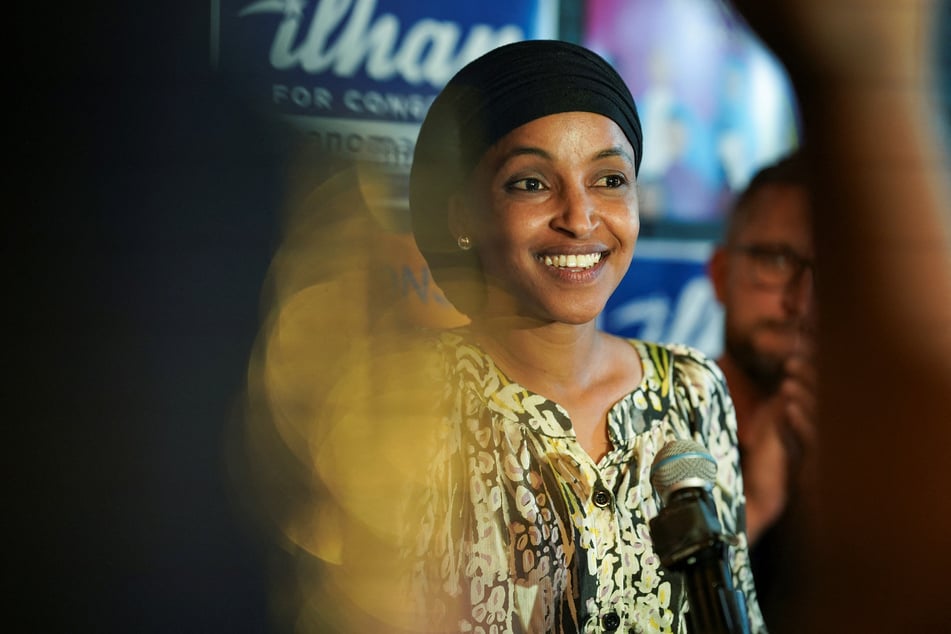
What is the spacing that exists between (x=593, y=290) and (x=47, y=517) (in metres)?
1.59

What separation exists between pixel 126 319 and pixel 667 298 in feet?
5.78

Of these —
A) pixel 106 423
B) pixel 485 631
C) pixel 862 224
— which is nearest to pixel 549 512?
pixel 485 631

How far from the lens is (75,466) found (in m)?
2.41

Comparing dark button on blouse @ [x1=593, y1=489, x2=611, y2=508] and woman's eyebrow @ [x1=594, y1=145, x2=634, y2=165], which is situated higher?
woman's eyebrow @ [x1=594, y1=145, x2=634, y2=165]

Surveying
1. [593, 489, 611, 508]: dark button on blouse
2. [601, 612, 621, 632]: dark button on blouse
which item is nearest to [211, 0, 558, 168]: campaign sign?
[593, 489, 611, 508]: dark button on blouse

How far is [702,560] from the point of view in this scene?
1.19 meters

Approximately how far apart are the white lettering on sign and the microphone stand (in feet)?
6.36

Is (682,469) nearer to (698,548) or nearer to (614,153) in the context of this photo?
(698,548)

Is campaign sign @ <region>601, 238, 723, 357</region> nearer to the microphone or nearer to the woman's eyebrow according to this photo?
the woman's eyebrow

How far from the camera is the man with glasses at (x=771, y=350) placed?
2.75 meters

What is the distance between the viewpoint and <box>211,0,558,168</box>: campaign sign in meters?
2.65

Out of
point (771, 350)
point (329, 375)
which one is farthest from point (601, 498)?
point (771, 350)

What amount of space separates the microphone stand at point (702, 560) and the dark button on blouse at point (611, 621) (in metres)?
0.47

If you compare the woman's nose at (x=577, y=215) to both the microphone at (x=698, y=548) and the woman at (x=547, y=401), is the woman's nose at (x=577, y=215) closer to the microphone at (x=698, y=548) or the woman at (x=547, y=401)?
the woman at (x=547, y=401)
